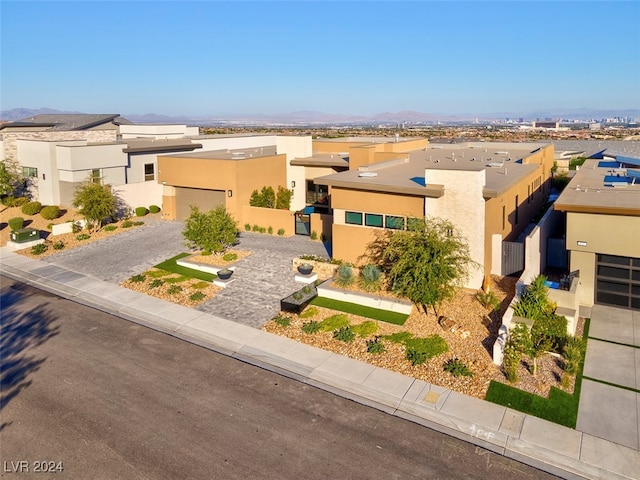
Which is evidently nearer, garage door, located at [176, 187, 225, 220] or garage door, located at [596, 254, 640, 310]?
garage door, located at [596, 254, 640, 310]

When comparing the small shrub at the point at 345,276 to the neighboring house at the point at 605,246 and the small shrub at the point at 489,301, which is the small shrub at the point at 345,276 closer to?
the small shrub at the point at 489,301

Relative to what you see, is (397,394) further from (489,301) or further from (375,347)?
(489,301)

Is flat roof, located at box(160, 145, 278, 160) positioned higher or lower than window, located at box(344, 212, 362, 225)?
higher

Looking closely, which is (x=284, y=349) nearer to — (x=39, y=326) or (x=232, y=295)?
(x=232, y=295)

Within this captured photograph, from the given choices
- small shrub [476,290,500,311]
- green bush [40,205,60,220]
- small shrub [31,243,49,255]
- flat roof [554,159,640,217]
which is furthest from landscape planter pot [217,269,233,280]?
green bush [40,205,60,220]

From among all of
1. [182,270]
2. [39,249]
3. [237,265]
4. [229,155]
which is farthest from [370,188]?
[39,249]

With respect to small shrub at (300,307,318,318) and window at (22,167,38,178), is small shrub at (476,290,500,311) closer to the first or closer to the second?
small shrub at (300,307,318,318)
